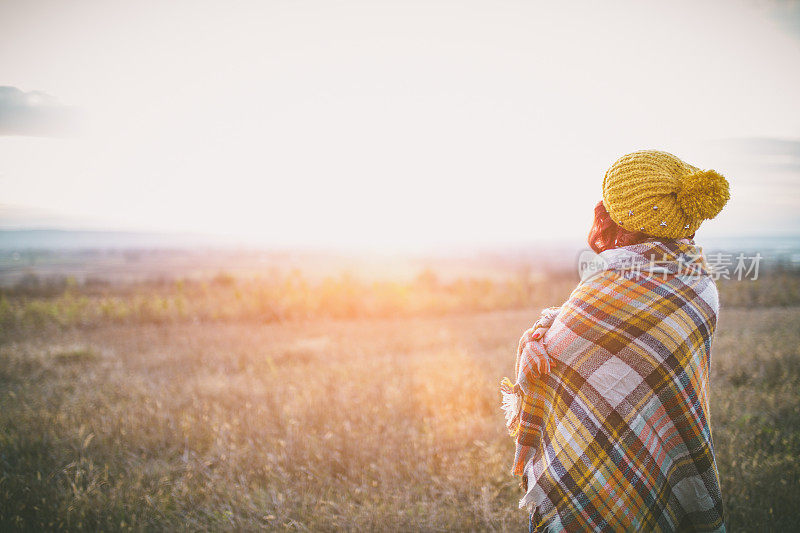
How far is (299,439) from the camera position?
3922mm

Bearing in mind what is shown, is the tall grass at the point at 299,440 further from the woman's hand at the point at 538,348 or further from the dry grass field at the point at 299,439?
the woman's hand at the point at 538,348

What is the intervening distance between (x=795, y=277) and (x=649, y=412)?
59.5 ft

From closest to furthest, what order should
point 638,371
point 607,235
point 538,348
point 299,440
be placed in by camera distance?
point 638,371 → point 538,348 → point 607,235 → point 299,440

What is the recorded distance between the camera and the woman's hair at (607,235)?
2045 mm

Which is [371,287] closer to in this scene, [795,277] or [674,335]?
[674,335]

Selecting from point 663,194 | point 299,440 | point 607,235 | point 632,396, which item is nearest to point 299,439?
point 299,440

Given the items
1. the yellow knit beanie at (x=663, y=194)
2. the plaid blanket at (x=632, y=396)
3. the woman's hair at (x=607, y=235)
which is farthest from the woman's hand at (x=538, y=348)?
the yellow knit beanie at (x=663, y=194)

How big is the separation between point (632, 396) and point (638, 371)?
0.40 feet

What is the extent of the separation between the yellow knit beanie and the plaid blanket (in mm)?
106

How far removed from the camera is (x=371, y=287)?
44.7ft

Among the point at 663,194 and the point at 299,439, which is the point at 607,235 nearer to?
the point at 663,194

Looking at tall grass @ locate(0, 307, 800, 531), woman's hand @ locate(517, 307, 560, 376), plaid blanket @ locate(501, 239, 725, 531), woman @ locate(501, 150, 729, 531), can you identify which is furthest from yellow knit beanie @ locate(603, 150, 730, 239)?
tall grass @ locate(0, 307, 800, 531)

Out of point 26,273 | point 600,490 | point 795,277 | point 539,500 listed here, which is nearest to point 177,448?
point 539,500

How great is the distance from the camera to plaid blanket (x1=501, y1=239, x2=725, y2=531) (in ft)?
6.11
